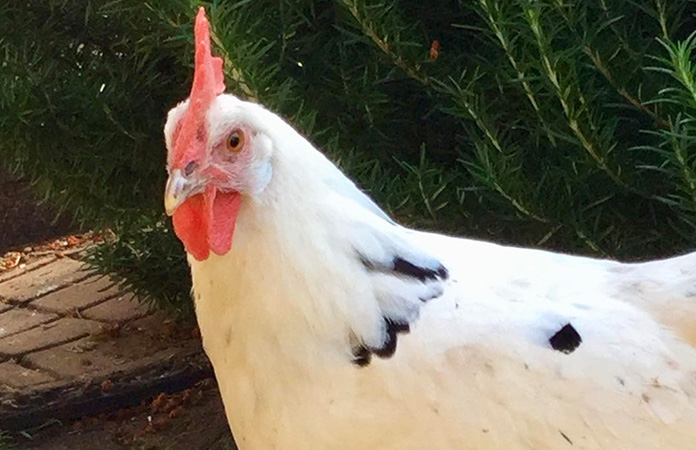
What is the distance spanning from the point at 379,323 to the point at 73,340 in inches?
64.1

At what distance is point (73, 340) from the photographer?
8.12ft

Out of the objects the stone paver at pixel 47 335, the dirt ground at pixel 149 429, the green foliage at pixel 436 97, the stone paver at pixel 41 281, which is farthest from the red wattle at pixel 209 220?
the stone paver at pixel 41 281

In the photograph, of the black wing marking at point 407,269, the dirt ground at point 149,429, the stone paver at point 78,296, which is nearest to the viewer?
the black wing marking at point 407,269

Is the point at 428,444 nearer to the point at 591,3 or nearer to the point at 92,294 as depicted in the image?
the point at 591,3

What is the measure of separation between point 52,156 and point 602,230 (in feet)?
3.35

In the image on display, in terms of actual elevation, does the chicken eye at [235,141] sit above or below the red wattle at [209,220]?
above

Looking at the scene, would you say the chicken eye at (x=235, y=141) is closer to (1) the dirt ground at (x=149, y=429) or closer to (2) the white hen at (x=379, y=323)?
(2) the white hen at (x=379, y=323)

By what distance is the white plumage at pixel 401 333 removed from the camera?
0.99 metres

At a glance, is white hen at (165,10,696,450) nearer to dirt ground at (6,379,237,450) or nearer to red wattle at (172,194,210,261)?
red wattle at (172,194,210,261)

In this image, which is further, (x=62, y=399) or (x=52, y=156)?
(x=62, y=399)

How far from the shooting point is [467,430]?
994mm

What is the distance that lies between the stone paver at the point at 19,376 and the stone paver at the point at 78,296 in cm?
35

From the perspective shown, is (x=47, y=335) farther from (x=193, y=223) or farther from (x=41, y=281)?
(x=193, y=223)

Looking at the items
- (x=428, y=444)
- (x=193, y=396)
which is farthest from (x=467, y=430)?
(x=193, y=396)
